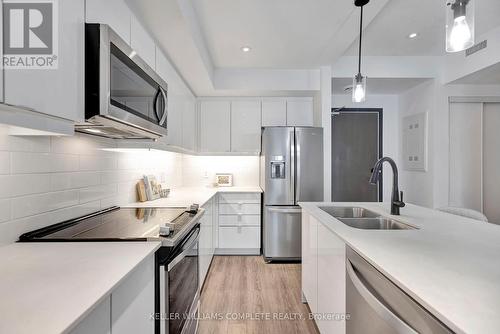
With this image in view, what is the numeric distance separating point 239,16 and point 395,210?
79.5 inches

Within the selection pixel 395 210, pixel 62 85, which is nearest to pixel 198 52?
pixel 62 85

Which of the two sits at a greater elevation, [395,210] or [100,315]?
[395,210]

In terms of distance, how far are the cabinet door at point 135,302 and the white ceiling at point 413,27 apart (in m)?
2.74

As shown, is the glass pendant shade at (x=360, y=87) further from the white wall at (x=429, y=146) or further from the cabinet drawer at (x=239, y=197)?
the white wall at (x=429, y=146)

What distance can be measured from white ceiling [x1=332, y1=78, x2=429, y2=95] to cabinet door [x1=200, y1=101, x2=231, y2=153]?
1.61 metres

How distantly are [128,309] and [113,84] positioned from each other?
884 mm

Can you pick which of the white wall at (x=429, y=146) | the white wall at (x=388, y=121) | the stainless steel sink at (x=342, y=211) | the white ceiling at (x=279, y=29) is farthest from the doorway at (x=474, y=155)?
the stainless steel sink at (x=342, y=211)

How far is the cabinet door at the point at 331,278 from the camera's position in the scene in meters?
1.32

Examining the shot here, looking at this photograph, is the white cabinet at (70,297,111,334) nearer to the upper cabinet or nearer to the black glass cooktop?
the black glass cooktop

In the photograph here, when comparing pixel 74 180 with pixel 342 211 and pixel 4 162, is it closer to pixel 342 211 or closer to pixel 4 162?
pixel 4 162

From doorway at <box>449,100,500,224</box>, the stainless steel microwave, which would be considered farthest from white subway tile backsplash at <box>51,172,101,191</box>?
doorway at <box>449,100,500,224</box>

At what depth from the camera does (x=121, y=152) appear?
2053mm

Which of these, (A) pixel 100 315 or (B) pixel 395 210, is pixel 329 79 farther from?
(A) pixel 100 315

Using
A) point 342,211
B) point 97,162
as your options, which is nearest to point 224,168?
point 342,211
